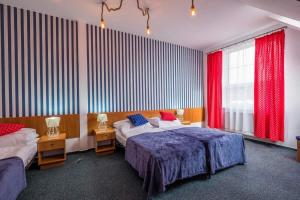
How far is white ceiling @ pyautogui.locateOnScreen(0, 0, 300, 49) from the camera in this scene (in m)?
2.85

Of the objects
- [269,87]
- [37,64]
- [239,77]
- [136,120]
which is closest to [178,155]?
[136,120]

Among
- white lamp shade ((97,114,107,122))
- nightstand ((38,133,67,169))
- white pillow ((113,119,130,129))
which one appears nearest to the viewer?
nightstand ((38,133,67,169))

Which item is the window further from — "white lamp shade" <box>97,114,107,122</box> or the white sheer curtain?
"white lamp shade" <box>97,114,107,122</box>

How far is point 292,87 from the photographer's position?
3545 mm

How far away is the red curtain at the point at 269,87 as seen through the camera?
A: 361cm

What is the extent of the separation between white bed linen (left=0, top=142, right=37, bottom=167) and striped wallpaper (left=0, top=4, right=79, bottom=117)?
868 mm

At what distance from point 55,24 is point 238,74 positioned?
5006 mm

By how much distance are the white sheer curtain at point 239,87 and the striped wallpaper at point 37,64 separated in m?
4.43

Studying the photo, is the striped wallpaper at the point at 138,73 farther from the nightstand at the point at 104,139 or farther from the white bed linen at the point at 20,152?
the white bed linen at the point at 20,152

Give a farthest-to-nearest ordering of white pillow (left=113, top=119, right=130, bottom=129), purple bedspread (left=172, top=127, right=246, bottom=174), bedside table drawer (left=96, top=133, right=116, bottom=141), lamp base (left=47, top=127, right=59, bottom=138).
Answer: white pillow (left=113, top=119, right=130, bottom=129)
bedside table drawer (left=96, top=133, right=116, bottom=141)
lamp base (left=47, top=127, right=59, bottom=138)
purple bedspread (left=172, top=127, right=246, bottom=174)

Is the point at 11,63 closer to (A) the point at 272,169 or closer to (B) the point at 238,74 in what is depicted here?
(A) the point at 272,169

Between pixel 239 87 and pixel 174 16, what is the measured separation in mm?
2858

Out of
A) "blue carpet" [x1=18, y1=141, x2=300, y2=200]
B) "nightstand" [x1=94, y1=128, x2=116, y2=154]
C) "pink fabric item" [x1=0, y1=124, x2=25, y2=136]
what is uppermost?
"pink fabric item" [x1=0, y1=124, x2=25, y2=136]

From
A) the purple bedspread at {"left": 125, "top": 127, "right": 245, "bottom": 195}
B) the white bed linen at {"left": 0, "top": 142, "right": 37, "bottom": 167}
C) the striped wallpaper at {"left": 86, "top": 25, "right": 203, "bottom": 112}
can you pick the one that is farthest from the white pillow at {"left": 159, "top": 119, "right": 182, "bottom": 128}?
the white bed linen at {"left": 0, "top": 142, "right": 37, "bottom": 167}
